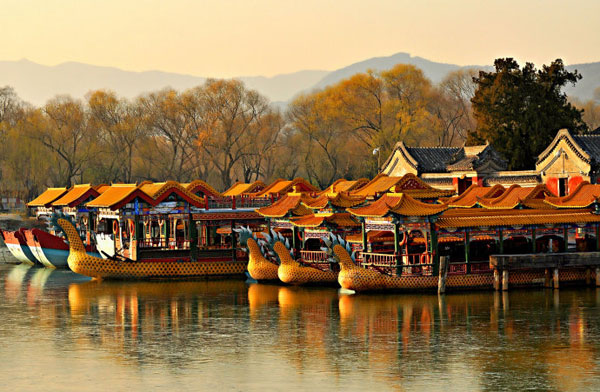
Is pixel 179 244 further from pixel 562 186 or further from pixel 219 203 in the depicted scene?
pixel 562 186

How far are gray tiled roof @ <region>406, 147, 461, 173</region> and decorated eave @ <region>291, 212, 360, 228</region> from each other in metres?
26.6

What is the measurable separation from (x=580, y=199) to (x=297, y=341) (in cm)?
2119

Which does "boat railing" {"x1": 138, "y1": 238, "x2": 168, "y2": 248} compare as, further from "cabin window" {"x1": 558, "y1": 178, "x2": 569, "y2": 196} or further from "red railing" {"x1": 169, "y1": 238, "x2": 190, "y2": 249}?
"cabin window" {"x1": 558, "y1": 178, "x2": 569, "y2": 196}

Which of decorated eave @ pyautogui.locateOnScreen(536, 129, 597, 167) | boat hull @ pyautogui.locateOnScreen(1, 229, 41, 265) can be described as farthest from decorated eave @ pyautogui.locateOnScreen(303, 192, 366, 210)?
boat hull @ pyautogui.locateOnScreen(1, 229, 41, 265)

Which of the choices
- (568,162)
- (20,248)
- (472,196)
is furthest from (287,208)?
(568,162)

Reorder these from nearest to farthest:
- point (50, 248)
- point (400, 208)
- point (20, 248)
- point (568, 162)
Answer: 1. point (400, 208)
2. point (50, 248)
3. point (20, 248)
4. point (568, 162)

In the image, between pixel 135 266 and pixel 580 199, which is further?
pixel 135 266

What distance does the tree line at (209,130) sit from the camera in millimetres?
101000

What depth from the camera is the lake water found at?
1040 inches

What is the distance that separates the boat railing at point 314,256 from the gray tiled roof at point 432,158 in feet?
92.2

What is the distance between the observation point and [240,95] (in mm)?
104000

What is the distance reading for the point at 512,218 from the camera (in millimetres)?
43250

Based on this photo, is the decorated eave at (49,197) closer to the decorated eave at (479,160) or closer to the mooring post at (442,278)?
the decorated eave at (479,160)

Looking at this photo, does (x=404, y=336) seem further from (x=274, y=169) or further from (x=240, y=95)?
(x=274, y=169)
